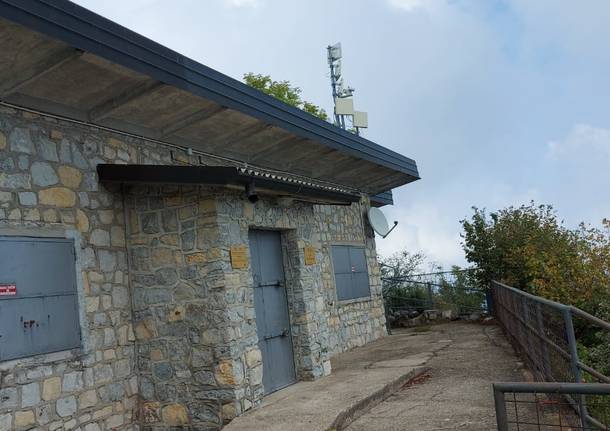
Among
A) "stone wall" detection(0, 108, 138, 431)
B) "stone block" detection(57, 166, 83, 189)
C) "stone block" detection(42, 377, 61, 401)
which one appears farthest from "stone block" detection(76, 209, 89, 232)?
"stone block" detection(42, 377, 61, 401)

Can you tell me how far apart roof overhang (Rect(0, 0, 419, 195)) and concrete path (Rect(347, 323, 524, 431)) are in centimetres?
386

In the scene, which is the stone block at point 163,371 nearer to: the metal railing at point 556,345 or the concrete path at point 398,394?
the concrete path at point 398,394

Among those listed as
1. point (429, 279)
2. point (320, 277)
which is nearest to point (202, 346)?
point (320, 277)

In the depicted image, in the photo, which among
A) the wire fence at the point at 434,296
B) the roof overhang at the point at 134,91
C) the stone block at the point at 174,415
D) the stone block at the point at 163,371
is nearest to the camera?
the roof overhang at the point at 134,91

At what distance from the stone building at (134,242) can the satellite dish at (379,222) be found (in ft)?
17.6

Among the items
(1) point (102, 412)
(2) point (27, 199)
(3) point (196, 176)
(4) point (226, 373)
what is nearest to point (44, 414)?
(1) point (102, 412)

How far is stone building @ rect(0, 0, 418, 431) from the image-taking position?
5.09 m

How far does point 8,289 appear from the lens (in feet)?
16.4

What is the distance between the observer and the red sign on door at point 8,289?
495cm

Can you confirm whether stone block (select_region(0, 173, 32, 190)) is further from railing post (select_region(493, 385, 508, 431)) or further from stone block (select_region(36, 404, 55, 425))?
railing post (select_region(493, 385, 508, 431))

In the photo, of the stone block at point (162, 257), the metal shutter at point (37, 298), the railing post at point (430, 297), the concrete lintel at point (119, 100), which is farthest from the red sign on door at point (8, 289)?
the railing post at point (430, 297)

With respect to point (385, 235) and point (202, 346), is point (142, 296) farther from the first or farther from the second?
point (385, 235)

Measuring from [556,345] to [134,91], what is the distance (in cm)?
466

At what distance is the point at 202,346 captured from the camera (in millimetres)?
6078
